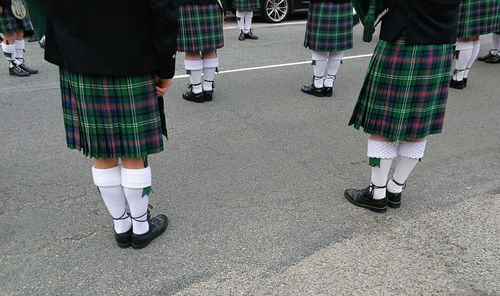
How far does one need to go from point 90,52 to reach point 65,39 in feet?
0.45

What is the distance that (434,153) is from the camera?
3943 millimetres

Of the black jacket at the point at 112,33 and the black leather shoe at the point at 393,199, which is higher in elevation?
the black jacket at the point at 112,33

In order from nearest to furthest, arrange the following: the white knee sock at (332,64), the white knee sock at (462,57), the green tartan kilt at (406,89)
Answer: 1. the green tartan kilt at (406,89)
2. the white knee sock at (332,64)
3. the white knee sock at (462,57)

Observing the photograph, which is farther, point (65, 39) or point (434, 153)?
point (434, 153)

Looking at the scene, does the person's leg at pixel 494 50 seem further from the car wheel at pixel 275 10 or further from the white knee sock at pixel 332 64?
the car wheel at pixel 275 10

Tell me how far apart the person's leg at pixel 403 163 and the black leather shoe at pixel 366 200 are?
8cm

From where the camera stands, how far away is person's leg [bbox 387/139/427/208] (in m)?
2.80

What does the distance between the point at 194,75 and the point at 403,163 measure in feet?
9.55

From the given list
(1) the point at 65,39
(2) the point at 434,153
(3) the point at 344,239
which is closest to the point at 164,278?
(3) the point at 344,239

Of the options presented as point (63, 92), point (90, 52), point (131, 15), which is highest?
point (131, 15)

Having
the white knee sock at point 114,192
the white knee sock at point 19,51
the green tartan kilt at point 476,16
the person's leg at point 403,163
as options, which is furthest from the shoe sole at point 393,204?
the white knee sock at point 19,51

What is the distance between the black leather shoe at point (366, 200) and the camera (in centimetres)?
299

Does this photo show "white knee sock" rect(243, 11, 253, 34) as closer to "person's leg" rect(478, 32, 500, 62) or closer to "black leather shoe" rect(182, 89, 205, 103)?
"black leather shoe" rect(182, 89, 205, 103)

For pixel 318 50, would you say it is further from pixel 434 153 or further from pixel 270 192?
pixel 270 192
